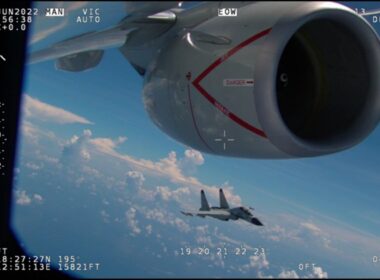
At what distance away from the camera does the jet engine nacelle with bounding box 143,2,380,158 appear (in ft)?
4.97

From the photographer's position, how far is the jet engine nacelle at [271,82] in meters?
1.52

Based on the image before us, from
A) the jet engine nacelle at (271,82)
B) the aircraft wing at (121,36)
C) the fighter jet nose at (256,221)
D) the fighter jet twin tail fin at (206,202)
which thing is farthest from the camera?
the fighter jet twin tail fin at (206,202)

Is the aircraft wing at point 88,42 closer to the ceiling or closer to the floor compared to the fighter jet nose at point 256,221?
closer to the ceiling

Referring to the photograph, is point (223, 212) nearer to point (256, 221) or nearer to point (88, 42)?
point (256, 221)

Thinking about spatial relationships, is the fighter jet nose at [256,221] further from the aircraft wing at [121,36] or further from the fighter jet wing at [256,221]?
the aircraft wing at [121,36]

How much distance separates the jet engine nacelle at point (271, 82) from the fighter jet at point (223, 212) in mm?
762

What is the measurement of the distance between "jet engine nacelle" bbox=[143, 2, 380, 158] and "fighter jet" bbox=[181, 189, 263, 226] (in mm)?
762

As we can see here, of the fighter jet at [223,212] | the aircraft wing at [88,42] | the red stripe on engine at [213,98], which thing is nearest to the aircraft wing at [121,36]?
the aircraft wing at [88,42]

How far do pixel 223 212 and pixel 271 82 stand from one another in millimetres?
1660

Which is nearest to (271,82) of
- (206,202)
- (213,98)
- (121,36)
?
(213,98)

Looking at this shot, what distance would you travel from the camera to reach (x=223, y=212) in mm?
3020

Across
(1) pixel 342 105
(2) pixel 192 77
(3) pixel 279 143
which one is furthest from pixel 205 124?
(1) pixel 342 105

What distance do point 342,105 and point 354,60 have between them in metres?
0.17

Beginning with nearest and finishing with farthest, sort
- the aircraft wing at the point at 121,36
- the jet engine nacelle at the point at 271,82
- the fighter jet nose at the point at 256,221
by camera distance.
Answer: the jet engine nacelle at the point at 271,82
the aircraft wing at the point at 121,36
the fighter jet nose at the point at 256,221
